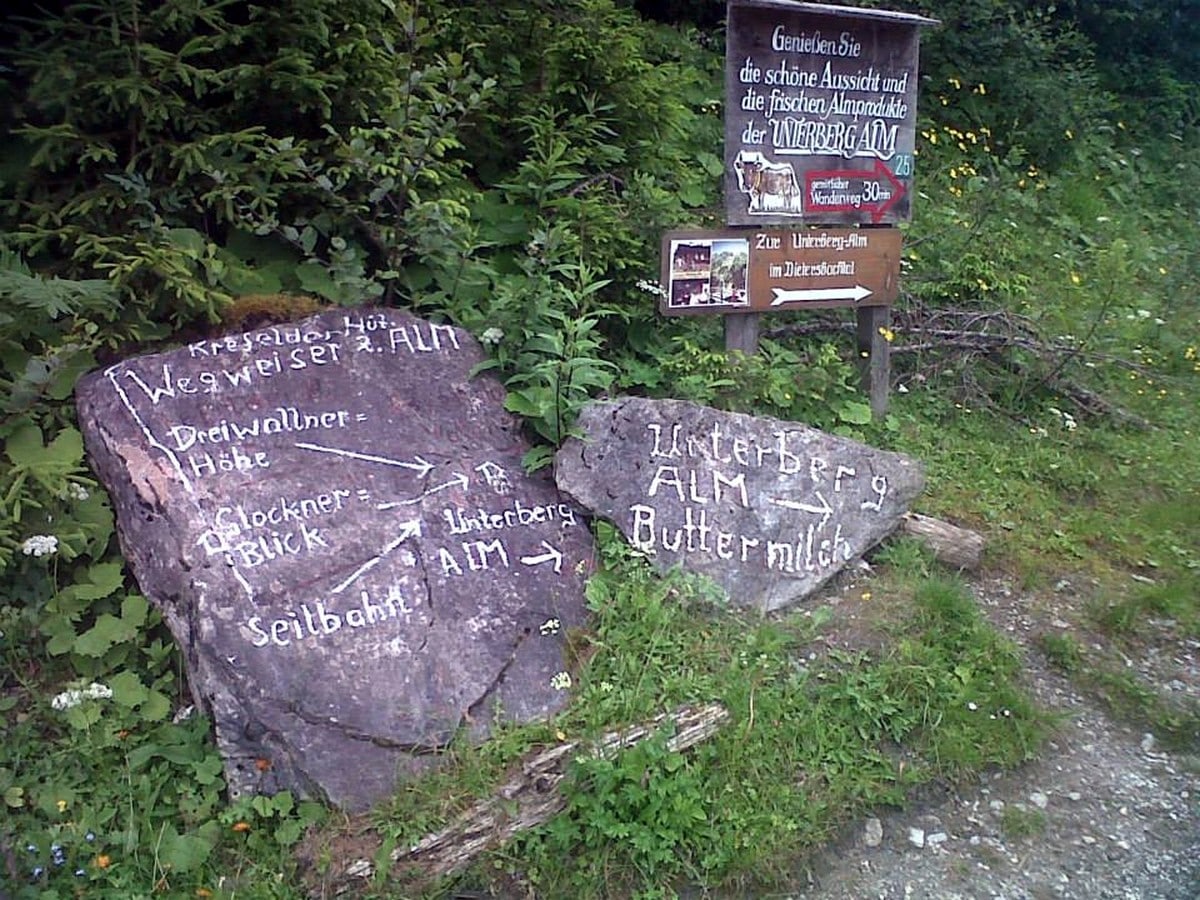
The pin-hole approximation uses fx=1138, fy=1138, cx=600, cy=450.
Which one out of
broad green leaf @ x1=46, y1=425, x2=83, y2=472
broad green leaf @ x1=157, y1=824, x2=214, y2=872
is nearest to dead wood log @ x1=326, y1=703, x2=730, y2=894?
broad green leaf @ x1=157, y1=824, x2=214, y2=872

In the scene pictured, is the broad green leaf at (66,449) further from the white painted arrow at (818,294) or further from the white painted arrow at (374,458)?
the white painted arrow at (818,294)

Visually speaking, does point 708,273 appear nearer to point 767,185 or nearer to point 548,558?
point 767,185

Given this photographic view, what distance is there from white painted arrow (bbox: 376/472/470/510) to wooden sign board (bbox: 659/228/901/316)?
1505 mm

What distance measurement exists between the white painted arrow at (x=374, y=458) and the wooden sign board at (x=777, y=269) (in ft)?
5.18

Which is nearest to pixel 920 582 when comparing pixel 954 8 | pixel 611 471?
pixel 611 471

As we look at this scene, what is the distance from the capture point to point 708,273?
578cm

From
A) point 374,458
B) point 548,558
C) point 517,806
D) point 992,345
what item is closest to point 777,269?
point 992,345

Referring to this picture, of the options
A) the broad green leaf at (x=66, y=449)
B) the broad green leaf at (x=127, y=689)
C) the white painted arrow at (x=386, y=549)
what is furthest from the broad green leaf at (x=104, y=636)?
the white painted arrow at (x=386, y=549)

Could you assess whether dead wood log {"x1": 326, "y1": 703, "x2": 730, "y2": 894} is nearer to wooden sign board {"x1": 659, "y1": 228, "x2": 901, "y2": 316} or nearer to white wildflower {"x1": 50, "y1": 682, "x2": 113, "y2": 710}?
white wildflower {"x1": 50, "y1": 682, "x2": 113, "y2": 710}

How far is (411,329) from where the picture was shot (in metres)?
5.32

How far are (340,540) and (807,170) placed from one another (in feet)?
10.3

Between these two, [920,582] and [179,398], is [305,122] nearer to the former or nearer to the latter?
[179,398]

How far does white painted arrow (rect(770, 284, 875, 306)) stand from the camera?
236 inches

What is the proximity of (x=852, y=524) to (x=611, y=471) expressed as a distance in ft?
3.66
